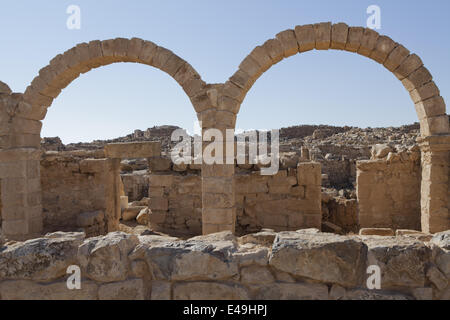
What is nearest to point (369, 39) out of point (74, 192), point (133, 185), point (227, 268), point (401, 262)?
point (401, 262)

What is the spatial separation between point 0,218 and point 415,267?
7.53 m

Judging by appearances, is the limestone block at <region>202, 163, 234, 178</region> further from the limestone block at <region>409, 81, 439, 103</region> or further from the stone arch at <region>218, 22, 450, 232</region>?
the limestone block at <region>409, 81, 439, 103</region>

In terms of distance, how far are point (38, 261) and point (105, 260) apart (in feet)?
1.56

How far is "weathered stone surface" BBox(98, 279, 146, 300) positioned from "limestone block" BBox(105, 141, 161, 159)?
6.38 m

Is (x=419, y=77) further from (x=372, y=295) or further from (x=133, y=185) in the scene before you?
(x=133, y=185)

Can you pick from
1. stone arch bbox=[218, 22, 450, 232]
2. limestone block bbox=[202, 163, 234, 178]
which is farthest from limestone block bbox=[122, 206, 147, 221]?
Answer: stone arch bbox=[218, 22, 450, 232]

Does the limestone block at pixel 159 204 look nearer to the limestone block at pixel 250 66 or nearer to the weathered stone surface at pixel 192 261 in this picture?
the limestone block at pixel 250 66

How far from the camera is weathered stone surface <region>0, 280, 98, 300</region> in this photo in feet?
7.00

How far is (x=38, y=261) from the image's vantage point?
219 cm

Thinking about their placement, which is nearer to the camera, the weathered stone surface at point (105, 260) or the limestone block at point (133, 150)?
the weathered stone surface at point (105, 260)

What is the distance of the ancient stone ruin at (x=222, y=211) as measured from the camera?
201 centimetres

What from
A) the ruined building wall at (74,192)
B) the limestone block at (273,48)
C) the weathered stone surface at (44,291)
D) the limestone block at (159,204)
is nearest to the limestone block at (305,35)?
the limestone block at (273,48)

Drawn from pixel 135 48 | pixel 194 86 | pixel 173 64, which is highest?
pixel 135 48

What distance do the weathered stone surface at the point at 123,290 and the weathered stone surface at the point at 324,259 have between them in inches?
34.8
